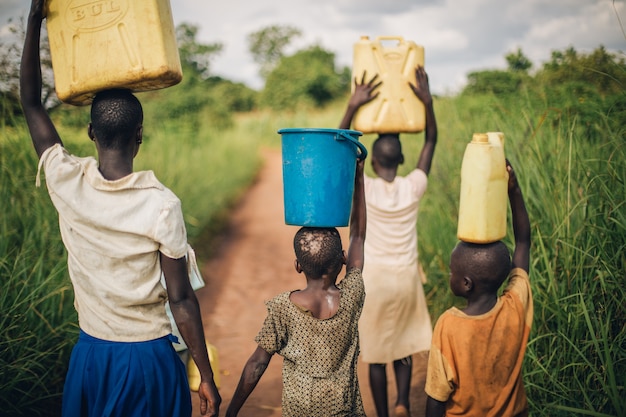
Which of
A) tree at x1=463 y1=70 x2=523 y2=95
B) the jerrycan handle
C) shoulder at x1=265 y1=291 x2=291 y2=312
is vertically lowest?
shoulder at x1=265 y1=291 x2=291 y2=312

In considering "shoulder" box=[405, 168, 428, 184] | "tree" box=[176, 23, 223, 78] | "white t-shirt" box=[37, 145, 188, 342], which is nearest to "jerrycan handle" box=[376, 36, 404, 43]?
"shoulder" box=[405, 168, 428, 184]

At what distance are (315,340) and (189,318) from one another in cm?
45

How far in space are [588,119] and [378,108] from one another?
4.53 feet

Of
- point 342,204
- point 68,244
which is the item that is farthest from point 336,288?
point 68,244

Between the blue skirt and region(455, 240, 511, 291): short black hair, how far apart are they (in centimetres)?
115

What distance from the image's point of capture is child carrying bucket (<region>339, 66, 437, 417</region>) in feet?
10.4

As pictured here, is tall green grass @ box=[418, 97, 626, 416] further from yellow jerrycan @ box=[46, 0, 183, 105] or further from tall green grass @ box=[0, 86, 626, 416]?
yellow jerrycan @ box=[46, 0, 183, 105]

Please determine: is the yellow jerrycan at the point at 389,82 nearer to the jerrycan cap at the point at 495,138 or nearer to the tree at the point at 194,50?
the jerrycan cap at the point at 495,138

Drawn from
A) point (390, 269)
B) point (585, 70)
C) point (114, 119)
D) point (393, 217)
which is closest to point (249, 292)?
point (390, 269)

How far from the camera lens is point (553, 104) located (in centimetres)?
409

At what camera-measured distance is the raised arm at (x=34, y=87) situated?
198cm

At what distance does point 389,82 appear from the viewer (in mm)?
3207

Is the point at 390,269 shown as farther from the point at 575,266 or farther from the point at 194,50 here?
the point at 194,50

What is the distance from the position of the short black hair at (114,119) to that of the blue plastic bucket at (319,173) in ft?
1.78
